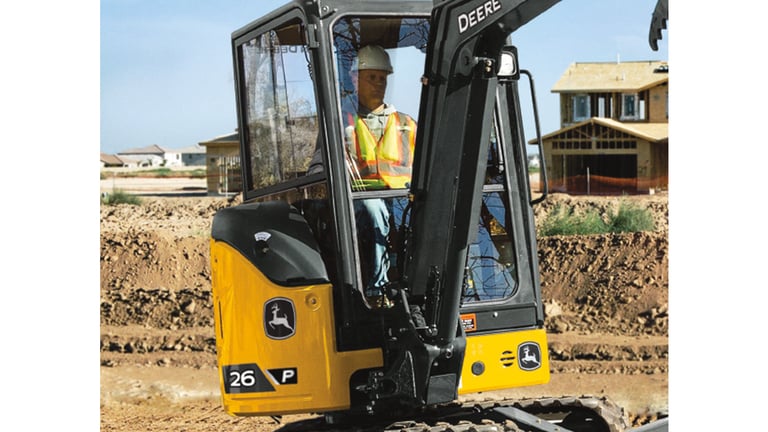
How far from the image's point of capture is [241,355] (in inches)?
168

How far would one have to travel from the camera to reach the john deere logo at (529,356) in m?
4.47

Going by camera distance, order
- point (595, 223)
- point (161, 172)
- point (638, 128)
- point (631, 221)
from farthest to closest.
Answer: point (161, 172)
point (638, 128)
point (631, 221)
point (595, 223)

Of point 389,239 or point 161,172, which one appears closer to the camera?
point 389,239

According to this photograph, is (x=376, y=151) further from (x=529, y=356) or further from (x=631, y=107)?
(x=631, y=107)

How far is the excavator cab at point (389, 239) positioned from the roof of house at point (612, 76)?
14.0 m

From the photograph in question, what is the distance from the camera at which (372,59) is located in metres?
4.44

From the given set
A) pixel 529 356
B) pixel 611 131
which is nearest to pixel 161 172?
pixel 611 131

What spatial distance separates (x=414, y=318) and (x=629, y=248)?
880 cm

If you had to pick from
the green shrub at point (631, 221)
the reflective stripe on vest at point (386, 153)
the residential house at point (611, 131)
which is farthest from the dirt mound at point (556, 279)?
the reflective stripe on vest at point (386, 153)

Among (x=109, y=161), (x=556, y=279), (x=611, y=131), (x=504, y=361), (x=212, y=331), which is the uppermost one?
(x=611, y=131)

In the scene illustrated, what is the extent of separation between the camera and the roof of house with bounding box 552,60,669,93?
17766 millimetres

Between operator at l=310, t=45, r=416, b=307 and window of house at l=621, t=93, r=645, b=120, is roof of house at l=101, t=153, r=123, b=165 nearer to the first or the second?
window of house at l=621, t=93, r=645, b=120

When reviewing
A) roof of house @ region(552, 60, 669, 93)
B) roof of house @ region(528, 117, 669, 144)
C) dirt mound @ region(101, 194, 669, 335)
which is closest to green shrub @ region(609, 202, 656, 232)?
dirt mound @ region(101, 194, 669, 335)

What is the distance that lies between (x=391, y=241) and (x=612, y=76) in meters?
14.9
